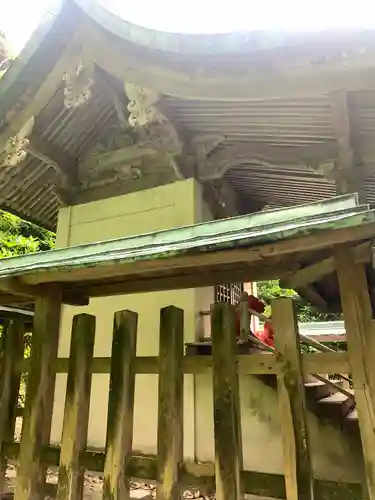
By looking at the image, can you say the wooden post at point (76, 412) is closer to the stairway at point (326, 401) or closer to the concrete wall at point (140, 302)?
the stairway at point (326, 401)

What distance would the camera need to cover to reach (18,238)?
35.0 ft

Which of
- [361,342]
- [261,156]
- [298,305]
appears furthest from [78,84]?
[298,305]

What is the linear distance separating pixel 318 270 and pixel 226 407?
42.4 inches

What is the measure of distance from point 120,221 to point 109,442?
3.73m

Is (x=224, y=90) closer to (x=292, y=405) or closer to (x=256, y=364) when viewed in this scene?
(x=256, y=364)

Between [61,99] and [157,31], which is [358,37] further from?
[61,99]

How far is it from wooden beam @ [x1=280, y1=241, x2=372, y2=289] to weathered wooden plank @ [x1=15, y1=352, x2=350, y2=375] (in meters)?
0.51

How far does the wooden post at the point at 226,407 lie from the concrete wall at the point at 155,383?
6.86 feet

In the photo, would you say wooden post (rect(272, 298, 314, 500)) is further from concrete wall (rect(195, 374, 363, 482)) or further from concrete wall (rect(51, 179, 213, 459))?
concrete wall (rect(51, 179, 213, 459))

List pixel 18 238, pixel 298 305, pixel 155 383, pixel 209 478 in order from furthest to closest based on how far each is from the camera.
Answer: pixel 298 305, pixel 18 238, pixel 155 383, pixel 209 478

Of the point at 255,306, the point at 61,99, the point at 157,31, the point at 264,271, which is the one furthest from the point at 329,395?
the point at 61,99

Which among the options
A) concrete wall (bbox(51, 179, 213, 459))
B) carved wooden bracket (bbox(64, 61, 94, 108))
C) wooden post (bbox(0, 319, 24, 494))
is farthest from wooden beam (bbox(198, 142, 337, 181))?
wooden post (bbox(0, 319, 24, 494))

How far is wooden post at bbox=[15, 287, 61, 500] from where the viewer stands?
128 inches

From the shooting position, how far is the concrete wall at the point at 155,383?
4.49m
